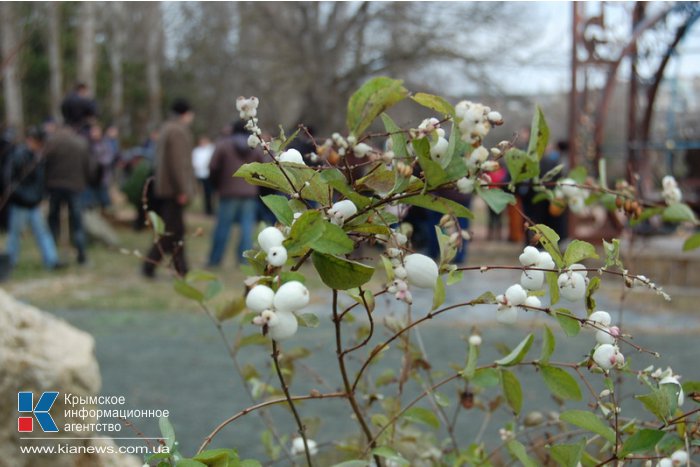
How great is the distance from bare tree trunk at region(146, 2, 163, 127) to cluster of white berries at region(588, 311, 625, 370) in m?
27.2

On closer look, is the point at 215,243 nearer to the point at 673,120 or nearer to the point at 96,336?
the point at 96,336

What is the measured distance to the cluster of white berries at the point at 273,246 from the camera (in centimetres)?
121

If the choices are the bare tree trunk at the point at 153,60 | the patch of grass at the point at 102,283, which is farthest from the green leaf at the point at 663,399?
the bare tree trunk at the point at 153,60

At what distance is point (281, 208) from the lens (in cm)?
130

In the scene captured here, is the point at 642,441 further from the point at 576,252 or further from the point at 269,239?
the point at 269,239

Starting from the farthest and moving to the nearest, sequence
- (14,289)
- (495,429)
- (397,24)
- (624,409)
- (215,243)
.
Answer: (397,24)
(215,243)
(14,289)
(624,409)
(495,429)

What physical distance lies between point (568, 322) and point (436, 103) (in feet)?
1.29

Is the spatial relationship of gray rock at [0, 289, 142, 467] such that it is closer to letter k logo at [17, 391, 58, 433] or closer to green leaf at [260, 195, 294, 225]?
letter k logo at [17, 391, 58, 433]

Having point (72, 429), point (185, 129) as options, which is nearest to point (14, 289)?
point (185, 129)

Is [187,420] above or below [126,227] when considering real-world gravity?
above

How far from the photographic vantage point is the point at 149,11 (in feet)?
95.1

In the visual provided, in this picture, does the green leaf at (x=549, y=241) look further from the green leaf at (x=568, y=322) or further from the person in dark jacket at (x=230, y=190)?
the person in dark jacket at (x=230, y=190)

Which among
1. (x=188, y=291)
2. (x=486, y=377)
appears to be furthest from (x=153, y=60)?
(x=486, y=377)

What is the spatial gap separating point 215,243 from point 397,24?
8.38 meters
